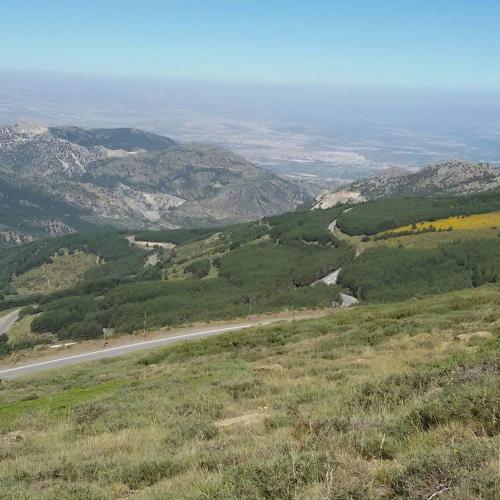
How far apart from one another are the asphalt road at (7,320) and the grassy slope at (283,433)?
109 metres

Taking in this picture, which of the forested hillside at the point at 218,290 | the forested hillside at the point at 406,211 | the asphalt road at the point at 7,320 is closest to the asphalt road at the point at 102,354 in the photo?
the forested hillside at the point at 218,290

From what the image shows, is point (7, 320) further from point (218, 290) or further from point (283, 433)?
point (283, 433)

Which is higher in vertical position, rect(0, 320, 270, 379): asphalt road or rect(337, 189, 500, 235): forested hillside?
rect(337, 189, 500, 235): forested hillside

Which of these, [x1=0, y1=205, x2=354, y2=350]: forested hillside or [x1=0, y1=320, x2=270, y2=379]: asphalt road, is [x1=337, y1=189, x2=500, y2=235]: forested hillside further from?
[x1=0, y1=320, x2=270, y2=379]: asphalt road

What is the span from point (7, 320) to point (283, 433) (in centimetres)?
13815

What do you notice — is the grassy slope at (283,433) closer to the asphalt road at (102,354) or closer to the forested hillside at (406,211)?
the asphalt road at (102,354)

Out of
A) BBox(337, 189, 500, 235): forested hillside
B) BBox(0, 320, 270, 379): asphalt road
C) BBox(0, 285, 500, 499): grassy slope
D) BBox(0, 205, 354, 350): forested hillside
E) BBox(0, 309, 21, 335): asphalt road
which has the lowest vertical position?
BBox(0, 309, 21, 335): asphalt road

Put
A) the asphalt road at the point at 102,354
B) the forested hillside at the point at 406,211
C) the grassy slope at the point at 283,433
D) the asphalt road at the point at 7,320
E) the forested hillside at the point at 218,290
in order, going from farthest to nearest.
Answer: the forested hillside at the point at 406,211
the asphalt road at the point at 7,320
the forested hillside at the point at 218,290
the asphalt road at the point at 102,354
the grassy slope at the point at 283,433

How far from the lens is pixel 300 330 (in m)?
38.8

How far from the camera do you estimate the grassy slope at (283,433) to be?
6867 millimetres

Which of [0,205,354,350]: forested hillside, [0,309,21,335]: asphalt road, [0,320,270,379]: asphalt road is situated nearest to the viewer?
[0,320,270,379]: asphalt road

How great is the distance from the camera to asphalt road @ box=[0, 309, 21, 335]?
403 feet

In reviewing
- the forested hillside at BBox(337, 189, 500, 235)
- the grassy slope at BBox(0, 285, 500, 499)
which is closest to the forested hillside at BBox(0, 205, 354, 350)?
the forested hillside at BBox(337, 189, 500, 235)

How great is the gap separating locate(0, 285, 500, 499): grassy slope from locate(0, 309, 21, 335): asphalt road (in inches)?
4299
